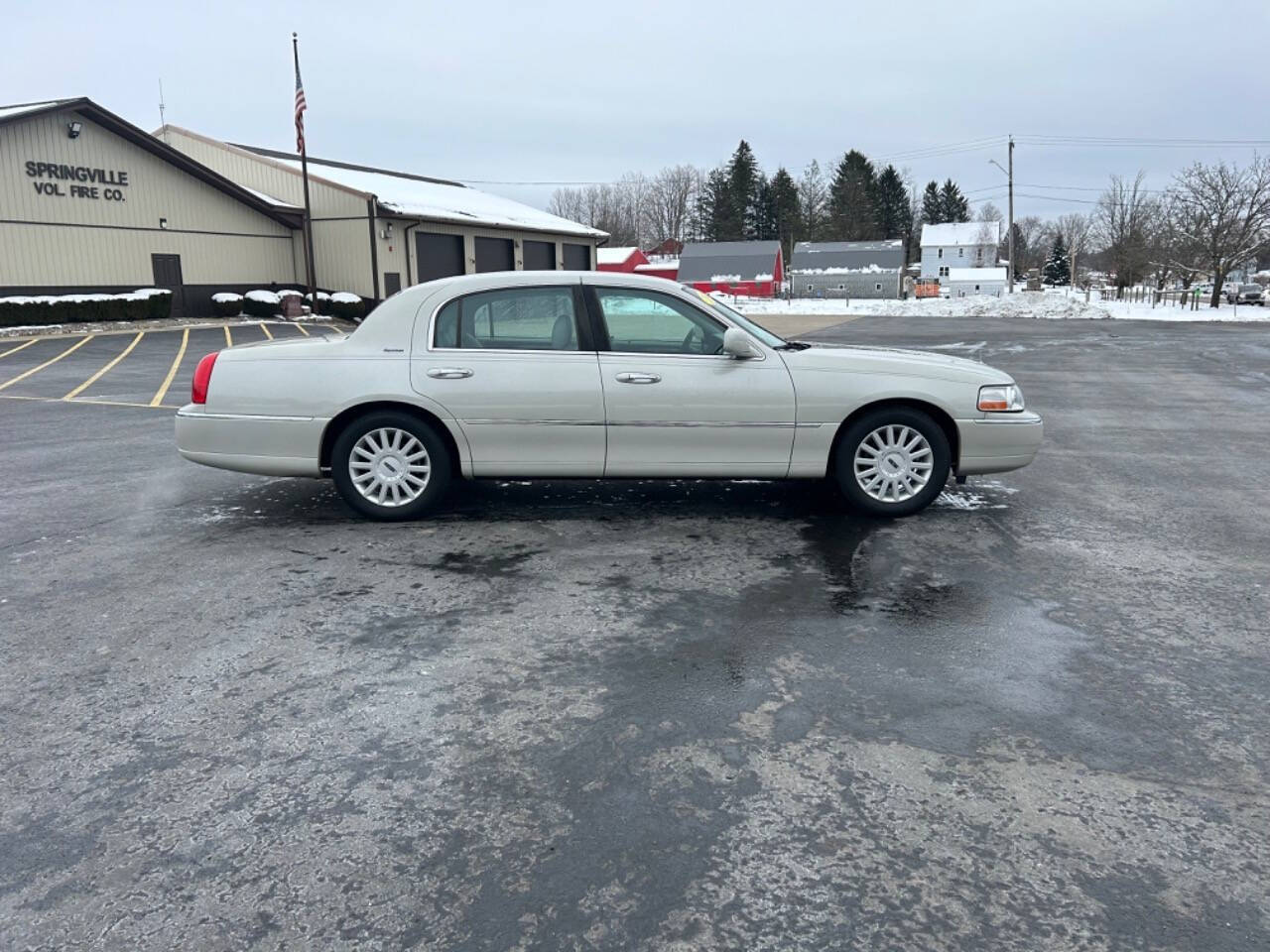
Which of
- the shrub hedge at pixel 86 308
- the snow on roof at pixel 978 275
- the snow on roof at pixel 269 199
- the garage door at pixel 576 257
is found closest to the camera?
the shrub hedge at pixel 86 308

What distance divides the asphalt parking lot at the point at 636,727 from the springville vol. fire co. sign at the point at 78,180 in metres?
23.1

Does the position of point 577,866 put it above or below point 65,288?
below

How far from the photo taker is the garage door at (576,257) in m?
41.5

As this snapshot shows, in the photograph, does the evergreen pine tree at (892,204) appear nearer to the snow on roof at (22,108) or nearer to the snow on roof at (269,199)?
the snow on roof at (269,199)

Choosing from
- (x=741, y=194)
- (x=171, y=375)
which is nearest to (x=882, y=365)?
(x=171, y=375)

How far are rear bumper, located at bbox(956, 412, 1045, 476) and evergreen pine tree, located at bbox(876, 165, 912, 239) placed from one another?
103804 millimetres

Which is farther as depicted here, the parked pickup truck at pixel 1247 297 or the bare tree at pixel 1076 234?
the bare tree at pixel 1076 234

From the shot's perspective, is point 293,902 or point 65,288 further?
point 65,288

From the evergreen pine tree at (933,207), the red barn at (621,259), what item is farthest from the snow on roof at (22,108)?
the evergreen pine tree at (933,207)

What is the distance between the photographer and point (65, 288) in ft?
85.0

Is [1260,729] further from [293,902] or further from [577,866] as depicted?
[293,902]

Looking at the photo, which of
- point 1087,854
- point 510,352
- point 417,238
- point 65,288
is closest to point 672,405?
point 510,352

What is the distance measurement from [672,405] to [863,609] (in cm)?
199

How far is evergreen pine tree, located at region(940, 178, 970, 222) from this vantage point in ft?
382
